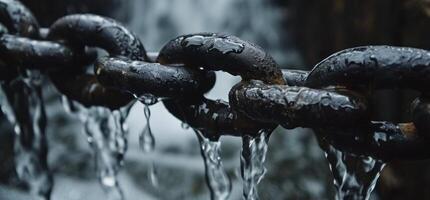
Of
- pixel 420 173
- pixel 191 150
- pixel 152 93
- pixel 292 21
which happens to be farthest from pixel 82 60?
pixel 292 21

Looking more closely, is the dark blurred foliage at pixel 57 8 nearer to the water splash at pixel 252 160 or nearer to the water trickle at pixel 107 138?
the water trickle at pixel 107 138

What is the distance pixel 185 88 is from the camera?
849 mm

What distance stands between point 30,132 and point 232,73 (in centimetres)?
87

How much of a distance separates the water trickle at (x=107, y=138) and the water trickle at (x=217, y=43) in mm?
313

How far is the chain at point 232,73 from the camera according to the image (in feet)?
2.35

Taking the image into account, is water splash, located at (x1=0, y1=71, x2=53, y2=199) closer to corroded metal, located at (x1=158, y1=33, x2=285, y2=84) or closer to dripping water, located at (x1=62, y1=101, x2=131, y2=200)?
dripping water, located at (x1=62, y1=101, x2=131, y2=200)

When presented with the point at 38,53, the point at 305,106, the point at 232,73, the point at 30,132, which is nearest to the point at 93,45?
the point at 38,53

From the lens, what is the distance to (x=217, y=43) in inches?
32.2

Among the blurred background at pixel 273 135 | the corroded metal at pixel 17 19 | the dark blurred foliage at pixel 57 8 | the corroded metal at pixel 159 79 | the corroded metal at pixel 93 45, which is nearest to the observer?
the corroded metal at pixel 159 79

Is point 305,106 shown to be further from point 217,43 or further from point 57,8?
point 57,8

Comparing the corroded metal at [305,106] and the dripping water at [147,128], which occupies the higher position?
the corroded metal at [305,106]

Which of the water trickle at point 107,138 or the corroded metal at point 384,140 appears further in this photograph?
the water trickle at point 107,138

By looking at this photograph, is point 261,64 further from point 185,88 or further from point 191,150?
point 191,150

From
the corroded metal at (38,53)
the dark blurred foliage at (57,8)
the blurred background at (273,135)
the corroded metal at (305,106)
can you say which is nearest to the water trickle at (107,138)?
the corroded metal at (38,53)
